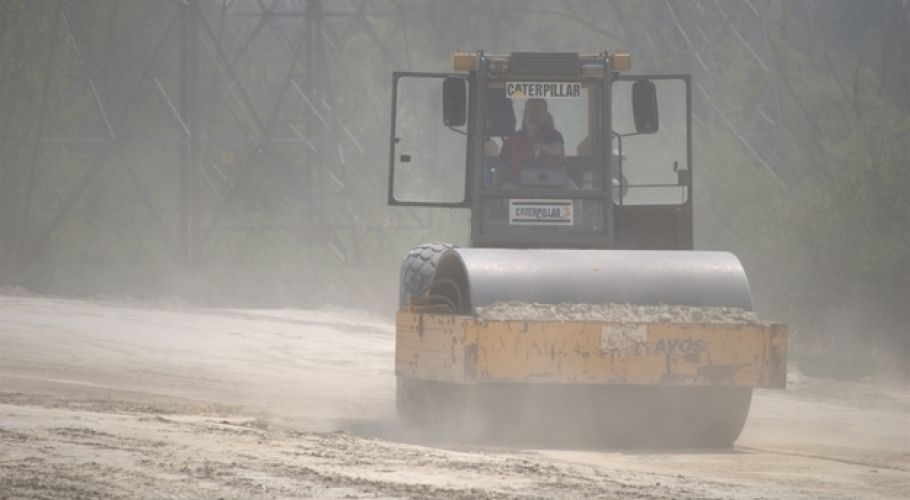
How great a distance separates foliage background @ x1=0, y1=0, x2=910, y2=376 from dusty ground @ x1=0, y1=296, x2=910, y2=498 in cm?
403

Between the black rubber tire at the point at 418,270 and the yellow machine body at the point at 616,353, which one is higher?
the black rubber tire at the point at 418,270

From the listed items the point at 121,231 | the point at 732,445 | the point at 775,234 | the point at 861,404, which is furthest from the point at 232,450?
the point at 121,231

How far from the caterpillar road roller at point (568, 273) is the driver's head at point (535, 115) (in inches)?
0.5

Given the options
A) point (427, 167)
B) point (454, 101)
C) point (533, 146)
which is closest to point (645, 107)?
point (533, 146)

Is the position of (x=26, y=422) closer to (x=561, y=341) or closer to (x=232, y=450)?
(x=232, y=450)

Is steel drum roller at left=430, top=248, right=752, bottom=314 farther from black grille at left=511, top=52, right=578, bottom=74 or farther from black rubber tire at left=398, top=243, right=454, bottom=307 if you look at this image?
black grille at left=511, top=52, right=578, bottom=74

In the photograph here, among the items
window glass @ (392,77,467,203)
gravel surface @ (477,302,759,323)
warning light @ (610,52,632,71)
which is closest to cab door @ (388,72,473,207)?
window glass @ (392,77,467,203)

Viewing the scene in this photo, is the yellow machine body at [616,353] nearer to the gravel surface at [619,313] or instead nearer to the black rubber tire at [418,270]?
the gravel surface at [619,313]

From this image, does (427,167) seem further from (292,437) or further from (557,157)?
(292,437)

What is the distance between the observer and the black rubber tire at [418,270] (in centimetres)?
1398

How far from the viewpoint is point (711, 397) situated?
42.2ft

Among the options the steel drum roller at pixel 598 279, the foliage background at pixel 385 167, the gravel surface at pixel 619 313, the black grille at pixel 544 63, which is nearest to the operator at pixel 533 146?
the black grille at pixel 544 63

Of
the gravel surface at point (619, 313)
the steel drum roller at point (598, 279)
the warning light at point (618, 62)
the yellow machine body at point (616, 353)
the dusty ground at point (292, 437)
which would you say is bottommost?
the dusty ground at point (292, 437)

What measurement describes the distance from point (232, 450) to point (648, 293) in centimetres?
338
